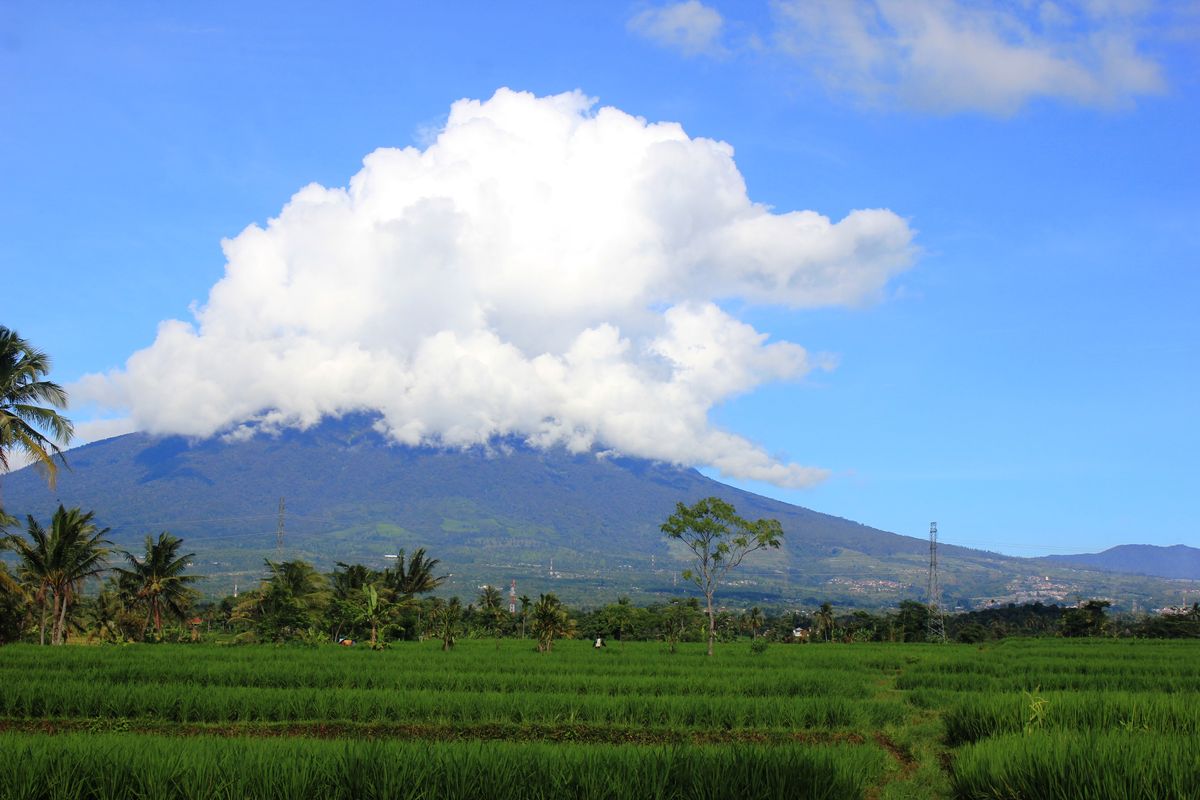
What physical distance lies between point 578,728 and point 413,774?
6996 mm

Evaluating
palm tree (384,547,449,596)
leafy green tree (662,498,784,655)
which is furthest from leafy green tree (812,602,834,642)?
leafy green tree (662,498,784,655)

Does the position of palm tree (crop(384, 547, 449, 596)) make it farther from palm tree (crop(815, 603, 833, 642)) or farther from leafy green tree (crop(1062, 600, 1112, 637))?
leafy green tree (crop(1062, 600, 1112, 637))

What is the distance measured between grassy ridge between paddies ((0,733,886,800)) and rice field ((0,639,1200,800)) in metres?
0.03

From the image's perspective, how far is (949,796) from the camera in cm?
1108

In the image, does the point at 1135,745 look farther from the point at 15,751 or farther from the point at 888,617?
the point at 888,617

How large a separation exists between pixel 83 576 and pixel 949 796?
37.3 metres

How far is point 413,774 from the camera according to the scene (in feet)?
28.1

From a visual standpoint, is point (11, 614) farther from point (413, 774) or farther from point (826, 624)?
point (826, 624)

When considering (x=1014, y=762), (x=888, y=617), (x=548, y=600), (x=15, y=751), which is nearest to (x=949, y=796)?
(x=1014, y=762)

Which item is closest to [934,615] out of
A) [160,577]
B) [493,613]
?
[493,613]

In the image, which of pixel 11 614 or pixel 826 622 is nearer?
pixel 11 614

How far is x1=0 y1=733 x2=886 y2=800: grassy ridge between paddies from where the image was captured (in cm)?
845

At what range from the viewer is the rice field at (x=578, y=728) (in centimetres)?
864

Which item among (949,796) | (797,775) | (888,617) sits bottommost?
A: (888,617)
